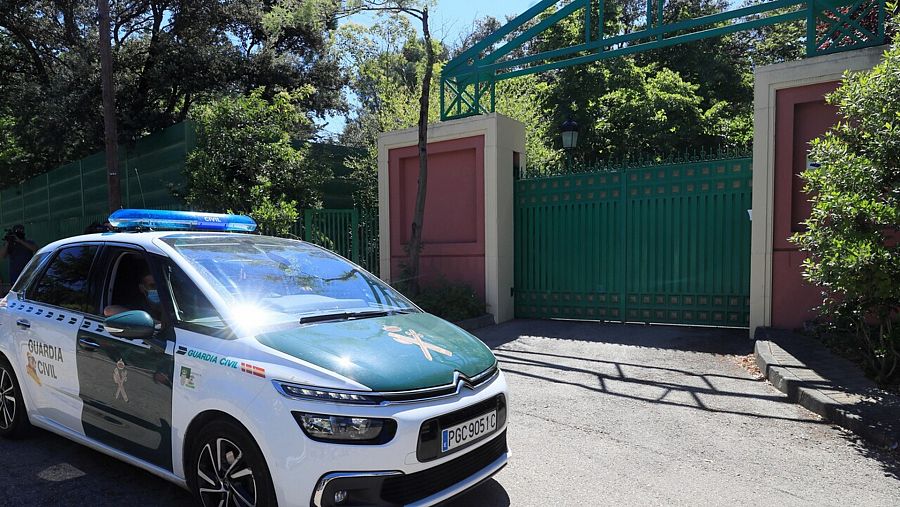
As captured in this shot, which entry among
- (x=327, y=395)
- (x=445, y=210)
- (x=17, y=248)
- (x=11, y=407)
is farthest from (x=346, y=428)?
(x=17, y=248)

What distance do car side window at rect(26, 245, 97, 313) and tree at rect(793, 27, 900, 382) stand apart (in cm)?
599

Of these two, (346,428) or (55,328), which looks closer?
(346,428)

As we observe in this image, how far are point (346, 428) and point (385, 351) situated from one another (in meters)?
0.48

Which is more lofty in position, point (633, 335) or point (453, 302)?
point (453, 302)

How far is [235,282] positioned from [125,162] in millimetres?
14128

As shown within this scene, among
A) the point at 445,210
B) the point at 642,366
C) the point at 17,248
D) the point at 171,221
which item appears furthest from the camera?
the point at 445,210

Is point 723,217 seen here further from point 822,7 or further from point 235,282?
point 235,282

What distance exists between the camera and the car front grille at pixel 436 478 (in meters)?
2.63

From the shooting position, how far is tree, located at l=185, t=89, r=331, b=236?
11.3m

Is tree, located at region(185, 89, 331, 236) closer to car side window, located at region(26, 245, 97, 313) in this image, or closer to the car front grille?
car side window, located at region(26, 245, 97, 313)

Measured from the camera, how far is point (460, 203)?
10039 millimetres

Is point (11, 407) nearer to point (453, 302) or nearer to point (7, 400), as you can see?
point (7, 400)

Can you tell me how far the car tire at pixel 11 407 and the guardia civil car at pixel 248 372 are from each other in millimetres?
21

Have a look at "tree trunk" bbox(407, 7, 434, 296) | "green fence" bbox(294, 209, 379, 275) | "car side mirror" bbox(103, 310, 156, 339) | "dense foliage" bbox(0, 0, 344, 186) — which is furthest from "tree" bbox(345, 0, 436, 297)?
"car side mirror" bbox(103, 310, 156, 339)
